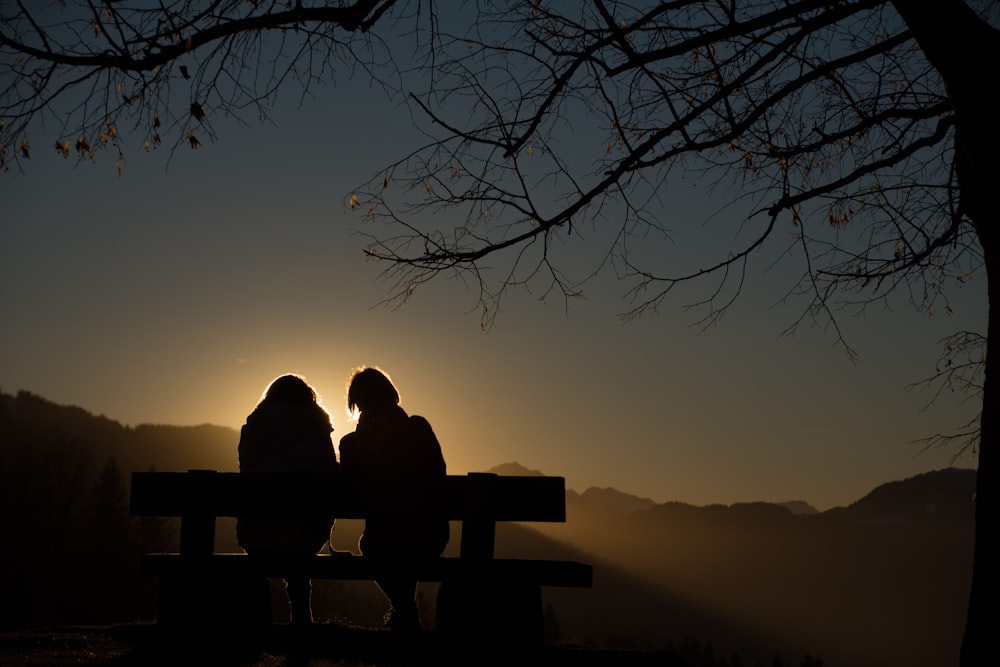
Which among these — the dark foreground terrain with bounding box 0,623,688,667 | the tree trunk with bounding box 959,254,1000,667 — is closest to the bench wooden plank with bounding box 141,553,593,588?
the dark foreground terrain with bounding box 0,623,688,667

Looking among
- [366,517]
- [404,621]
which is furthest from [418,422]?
[404,621]

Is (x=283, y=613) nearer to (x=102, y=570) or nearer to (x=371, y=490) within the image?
(x=102, y=570)

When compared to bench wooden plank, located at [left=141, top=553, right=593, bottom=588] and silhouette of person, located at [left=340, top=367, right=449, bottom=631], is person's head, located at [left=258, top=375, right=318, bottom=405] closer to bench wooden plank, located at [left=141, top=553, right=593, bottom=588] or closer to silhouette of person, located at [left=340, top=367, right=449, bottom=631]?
silhouette of person, located at [left=340, top=367, right=449, bottom=631]

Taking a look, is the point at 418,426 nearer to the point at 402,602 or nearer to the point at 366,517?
the point at 366,517

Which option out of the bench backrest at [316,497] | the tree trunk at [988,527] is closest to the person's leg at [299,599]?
the bench backrest at [316,497]

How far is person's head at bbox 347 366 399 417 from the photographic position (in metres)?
6.59

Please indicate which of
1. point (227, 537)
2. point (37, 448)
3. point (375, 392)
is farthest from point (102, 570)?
point (375, 392)

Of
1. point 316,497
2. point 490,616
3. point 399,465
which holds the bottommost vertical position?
point 490,616

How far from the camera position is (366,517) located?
594 centimetres

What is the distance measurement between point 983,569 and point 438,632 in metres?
3.48

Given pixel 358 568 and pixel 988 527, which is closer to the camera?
pixel 358 568

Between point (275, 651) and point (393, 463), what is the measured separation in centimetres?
135

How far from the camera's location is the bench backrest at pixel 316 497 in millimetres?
5641

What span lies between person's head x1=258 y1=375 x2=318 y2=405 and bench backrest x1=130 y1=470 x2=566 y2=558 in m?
0.81
